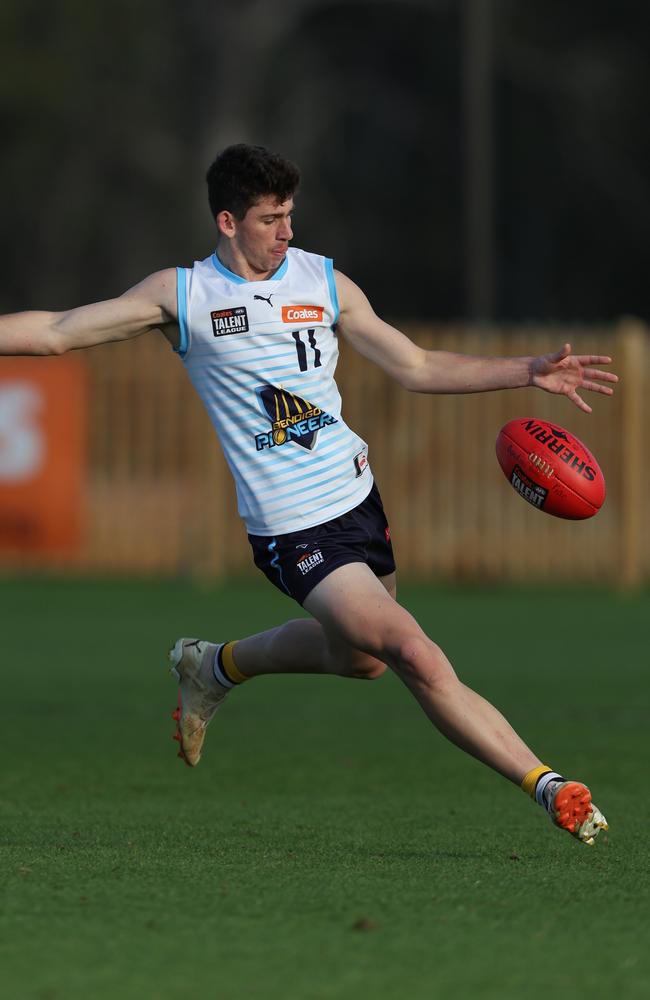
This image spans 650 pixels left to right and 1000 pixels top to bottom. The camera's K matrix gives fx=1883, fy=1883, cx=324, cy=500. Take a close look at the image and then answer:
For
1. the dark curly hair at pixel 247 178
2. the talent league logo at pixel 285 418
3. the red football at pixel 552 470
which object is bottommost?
the red football at pixel 552 470

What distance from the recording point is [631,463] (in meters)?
21.5

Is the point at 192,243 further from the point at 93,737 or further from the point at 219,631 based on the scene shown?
the point at 93,737

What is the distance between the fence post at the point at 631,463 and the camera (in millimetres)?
21266

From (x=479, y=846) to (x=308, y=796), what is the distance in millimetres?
1611

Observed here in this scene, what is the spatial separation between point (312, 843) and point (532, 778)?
0.99 m

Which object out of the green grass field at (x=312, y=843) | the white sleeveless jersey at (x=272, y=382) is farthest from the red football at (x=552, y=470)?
the green grass field at (x=312, y=843)

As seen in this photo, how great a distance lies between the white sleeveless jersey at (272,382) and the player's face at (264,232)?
8 centimetres

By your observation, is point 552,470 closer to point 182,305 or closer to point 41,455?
point 182,305

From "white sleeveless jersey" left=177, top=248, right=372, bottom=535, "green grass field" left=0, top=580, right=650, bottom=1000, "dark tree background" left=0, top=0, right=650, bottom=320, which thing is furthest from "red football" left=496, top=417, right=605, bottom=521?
"dark tree background" left=0, top=0, right=650, bottom=320

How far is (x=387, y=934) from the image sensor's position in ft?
16.7

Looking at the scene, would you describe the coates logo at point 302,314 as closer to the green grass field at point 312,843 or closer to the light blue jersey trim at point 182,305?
the light blue jersey trim at point 182,305

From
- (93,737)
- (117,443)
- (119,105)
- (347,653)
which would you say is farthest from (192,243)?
(347,653)

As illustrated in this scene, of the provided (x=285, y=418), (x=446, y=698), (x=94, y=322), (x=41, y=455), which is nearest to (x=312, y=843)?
(x=446, y=698)

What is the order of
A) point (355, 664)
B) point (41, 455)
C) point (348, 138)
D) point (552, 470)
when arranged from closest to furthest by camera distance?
1. point (552, 470)
2. point (355, 664)
3. point (41, 455)
4. point (348, 138)
